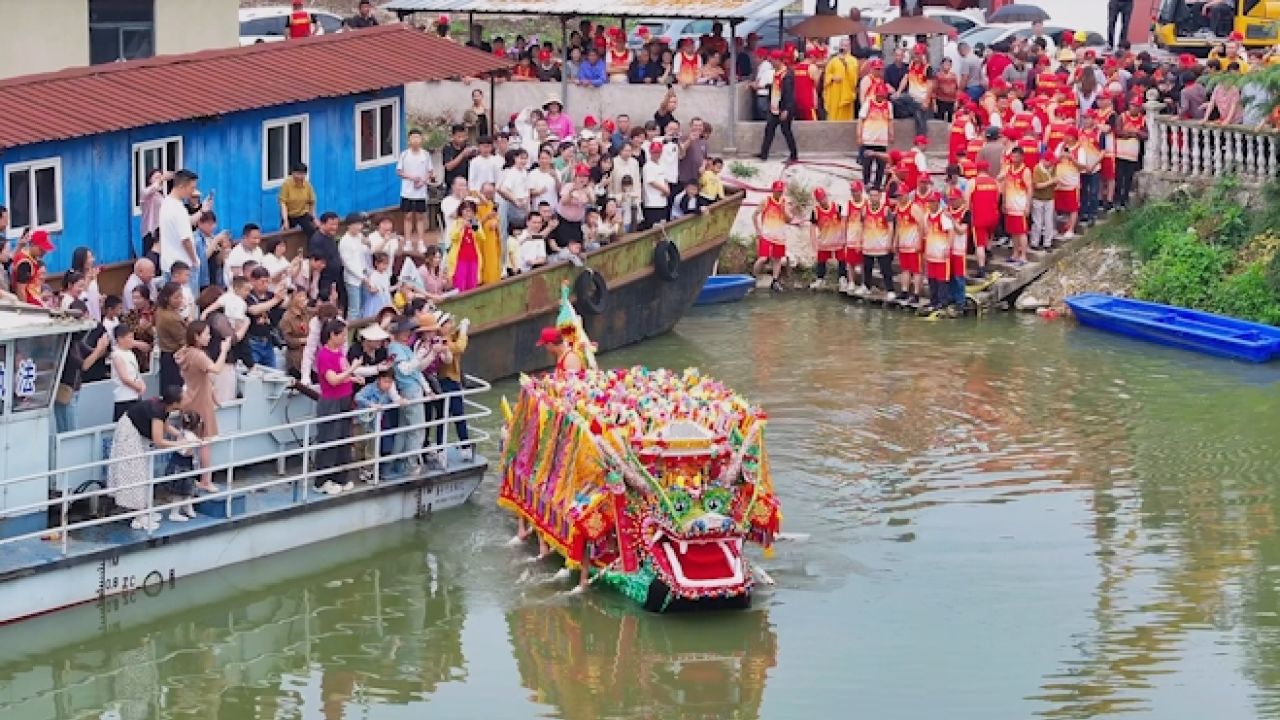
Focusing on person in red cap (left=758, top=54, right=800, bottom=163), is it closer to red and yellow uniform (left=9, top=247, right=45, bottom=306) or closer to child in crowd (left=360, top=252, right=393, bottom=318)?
child in crowd (left=360, top=252, right=393, bottom=318)

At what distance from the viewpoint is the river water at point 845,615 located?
74.2ft

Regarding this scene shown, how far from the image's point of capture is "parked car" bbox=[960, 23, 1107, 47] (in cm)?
4859

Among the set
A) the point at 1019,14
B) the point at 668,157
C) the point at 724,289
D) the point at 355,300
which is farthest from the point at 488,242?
the point at 1019,14

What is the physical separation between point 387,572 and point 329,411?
5.20ft

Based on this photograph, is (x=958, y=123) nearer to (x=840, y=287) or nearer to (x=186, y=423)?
(x=840, y=287)

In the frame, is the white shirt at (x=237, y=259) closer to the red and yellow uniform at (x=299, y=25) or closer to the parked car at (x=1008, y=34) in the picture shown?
A: the red and yellow uniform at (x=299, y=25)

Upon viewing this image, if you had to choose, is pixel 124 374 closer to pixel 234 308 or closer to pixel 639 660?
pixel 234 308

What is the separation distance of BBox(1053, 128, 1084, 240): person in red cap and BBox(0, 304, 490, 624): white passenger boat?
13.0 meters

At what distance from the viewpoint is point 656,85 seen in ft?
137

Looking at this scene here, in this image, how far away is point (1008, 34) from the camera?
48.9 m

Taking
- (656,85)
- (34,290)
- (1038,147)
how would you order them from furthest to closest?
(656,85)
(1038,147)
(34,290)

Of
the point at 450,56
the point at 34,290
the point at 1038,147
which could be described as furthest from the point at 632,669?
the point at 1038,147

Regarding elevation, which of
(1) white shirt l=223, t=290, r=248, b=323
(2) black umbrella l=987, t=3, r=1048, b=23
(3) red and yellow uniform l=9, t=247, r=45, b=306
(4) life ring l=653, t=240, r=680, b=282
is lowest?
(4) life ring l=653, t=240, r=680, b=282

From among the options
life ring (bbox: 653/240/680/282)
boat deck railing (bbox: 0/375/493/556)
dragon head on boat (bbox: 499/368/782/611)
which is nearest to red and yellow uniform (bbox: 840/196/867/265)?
life ring (bbox: 653/240/680/282)
